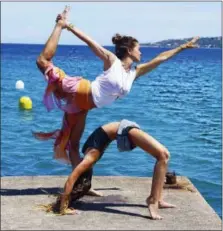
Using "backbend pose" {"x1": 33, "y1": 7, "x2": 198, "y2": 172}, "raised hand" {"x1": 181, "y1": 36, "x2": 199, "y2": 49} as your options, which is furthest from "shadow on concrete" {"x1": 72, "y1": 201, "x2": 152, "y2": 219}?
"raised hand" {"x1": 181, "y1": 36, "x2": 199, "y2": 49}

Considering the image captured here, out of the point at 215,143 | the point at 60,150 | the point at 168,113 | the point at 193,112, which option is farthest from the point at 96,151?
the point at 193,112

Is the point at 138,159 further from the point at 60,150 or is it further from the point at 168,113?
the point at 168,113

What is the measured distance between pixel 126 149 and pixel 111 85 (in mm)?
628

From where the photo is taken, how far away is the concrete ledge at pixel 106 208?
Answer: 19.0 feet

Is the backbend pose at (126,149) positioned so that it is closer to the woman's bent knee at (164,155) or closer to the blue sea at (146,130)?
the woman's bent knee at (164,155)

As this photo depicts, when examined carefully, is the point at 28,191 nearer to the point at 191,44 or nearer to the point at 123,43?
the point at 123,43

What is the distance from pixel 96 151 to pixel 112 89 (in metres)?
0.62

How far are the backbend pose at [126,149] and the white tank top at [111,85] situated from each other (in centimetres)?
27

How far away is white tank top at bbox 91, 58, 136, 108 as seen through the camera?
6016 millimetres

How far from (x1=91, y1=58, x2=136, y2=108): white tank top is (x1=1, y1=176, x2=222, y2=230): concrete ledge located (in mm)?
1092

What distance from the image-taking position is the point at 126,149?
6.05 meters

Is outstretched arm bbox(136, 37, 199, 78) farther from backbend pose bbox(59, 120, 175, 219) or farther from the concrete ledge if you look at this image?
the concrete ledge

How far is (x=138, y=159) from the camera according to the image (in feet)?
43.5

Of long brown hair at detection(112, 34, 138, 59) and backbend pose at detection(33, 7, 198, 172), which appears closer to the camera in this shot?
backbend pose at detection(33, 7, 198, 172)
